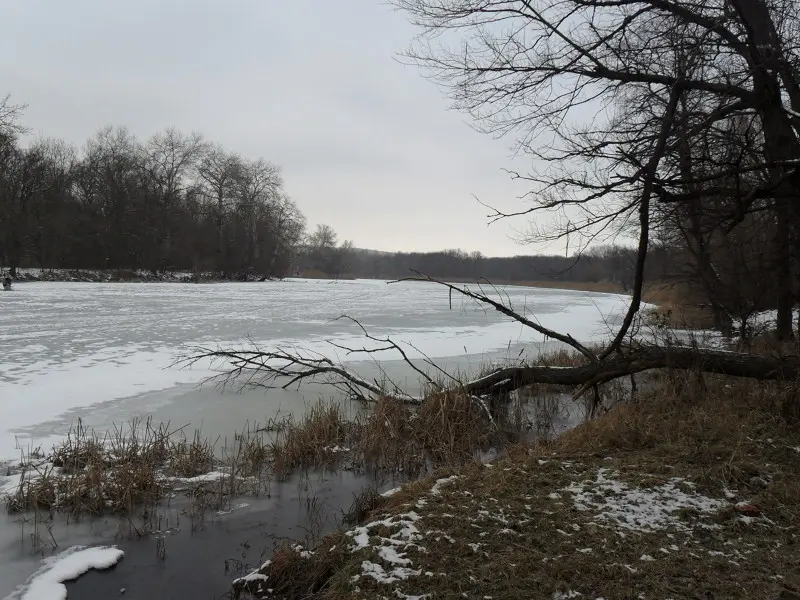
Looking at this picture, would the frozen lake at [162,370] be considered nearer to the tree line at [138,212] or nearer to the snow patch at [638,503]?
the snow patch at [638,503]

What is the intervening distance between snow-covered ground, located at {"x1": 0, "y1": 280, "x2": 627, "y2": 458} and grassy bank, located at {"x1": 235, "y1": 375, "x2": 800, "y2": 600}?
4.82m

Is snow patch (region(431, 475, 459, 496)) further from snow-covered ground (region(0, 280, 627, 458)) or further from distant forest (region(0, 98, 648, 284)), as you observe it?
distant forest (region(0, 98, 648, 284))

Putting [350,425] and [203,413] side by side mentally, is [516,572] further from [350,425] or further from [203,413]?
[203,413]

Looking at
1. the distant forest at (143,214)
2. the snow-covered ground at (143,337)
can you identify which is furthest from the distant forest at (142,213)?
the snow-covered ground at (143,337)

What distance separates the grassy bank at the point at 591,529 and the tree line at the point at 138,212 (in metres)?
46.9

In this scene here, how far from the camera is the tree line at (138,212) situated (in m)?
45.9

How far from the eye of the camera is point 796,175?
238 inches

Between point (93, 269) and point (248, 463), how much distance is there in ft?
166

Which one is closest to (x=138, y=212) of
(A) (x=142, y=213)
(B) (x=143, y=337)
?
(A) (x=142, y=213)

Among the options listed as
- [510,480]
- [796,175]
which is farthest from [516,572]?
[796,175]

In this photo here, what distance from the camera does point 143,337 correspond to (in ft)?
46.1

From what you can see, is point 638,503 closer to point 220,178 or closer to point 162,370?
point 162,370

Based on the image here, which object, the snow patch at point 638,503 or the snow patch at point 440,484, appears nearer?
the snow patch at point 638,503

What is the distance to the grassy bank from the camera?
110 inches
